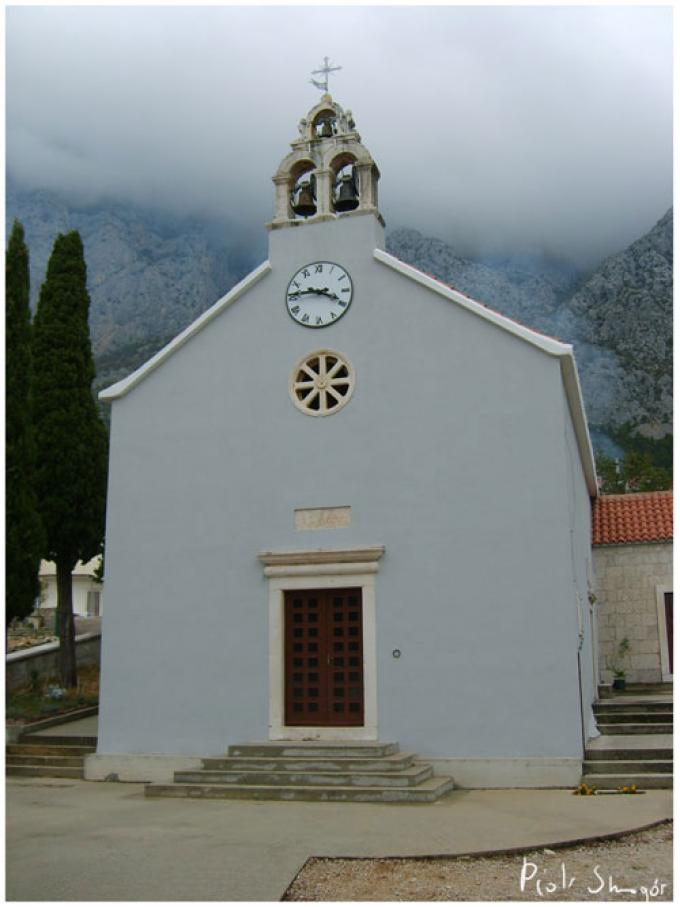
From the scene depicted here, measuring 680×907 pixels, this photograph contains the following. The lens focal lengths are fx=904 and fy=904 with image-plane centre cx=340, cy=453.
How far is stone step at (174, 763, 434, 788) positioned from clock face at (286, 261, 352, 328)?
279 inches

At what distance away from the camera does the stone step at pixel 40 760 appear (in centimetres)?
1534

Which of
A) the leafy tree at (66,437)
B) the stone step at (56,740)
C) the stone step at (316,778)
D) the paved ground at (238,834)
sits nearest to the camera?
the paved ground at (238,834)

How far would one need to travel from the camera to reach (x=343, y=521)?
14.3 m

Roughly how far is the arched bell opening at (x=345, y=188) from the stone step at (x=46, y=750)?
34.0 feet

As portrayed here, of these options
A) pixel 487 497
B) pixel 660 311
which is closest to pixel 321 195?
pixel 487 497

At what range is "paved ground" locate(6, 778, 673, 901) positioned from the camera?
7.45m

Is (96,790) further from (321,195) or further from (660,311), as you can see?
(660,311)

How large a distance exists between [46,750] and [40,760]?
25 centimetres

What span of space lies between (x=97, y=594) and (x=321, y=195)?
36861 mm

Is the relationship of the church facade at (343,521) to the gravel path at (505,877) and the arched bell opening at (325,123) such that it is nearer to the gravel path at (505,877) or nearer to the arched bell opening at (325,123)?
the arched bell opening at (325,123)

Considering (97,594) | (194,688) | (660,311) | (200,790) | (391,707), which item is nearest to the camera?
(200,790)

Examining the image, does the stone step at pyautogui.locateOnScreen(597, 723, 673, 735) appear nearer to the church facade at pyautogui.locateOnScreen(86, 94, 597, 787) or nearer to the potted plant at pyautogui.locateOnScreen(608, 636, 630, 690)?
the church facade at pyautogui.locateOnScreen(86, 94, 597, 787)

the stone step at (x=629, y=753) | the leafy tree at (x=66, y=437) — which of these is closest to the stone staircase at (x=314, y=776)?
the stone step at (x=629, y=753)

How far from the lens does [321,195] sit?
51.9ft
